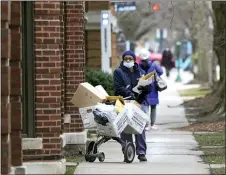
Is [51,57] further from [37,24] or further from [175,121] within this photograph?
[175,121]

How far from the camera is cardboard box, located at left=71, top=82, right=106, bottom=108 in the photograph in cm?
1264

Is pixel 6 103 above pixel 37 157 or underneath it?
above

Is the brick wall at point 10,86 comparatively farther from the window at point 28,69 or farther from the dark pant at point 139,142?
the dark pant at point 139,142

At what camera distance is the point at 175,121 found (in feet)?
74.7

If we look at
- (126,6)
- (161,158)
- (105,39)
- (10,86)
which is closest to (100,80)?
(105,39)

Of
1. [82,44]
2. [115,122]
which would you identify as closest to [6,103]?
[115,122]

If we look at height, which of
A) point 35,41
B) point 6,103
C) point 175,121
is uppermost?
point 35,41

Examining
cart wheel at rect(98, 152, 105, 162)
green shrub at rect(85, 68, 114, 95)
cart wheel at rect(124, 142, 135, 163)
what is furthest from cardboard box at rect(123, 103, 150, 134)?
green shrub at rect(85, 68, 114, 95)

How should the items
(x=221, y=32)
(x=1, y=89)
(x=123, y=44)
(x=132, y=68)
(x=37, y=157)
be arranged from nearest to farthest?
(x=1, y=89), (x=37, y=157), (x=132, y=68), (x=221, y=32), (x=123, y=44)

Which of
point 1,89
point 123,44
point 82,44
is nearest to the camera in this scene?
point 1,89

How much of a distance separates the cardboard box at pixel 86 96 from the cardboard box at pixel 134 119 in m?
0.44

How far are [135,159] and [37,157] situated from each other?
104 inches

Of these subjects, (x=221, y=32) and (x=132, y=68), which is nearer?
(x=132, y=68)

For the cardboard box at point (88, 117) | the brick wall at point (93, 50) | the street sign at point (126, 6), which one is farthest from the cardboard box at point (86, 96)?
the street sign at point (126, 6)
